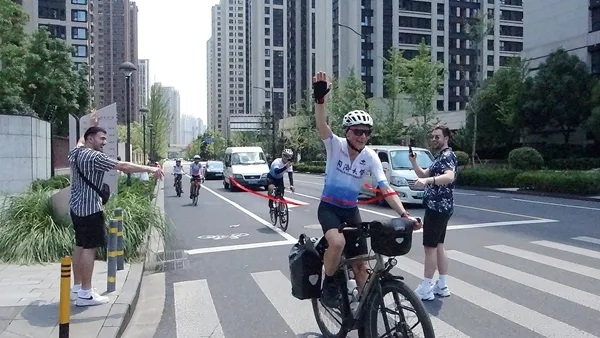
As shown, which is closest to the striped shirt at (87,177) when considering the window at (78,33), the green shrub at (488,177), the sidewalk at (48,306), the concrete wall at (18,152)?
the sidewalk at (48,306)

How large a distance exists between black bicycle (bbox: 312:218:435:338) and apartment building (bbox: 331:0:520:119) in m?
77.5

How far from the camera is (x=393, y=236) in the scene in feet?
13.6

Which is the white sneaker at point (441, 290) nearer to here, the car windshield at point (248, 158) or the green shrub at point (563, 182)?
the green shrub at point (563, 182)

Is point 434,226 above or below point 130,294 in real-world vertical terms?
above

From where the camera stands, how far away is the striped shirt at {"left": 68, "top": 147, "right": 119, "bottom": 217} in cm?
570

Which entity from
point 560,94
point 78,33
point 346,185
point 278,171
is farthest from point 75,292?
point 78,33

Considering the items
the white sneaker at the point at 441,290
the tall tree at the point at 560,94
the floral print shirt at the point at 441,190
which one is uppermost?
→ the tall tree at the point at 560,94

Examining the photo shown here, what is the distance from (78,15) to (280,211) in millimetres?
77873

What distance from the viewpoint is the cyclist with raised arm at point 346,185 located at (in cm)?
463

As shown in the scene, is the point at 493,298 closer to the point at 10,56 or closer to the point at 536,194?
the point at 536,194

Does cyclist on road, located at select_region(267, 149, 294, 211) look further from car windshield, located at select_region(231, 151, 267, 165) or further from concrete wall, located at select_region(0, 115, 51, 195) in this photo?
car windshield, located at select_region(231, 151, 267, 165)

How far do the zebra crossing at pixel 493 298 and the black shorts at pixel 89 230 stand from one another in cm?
117

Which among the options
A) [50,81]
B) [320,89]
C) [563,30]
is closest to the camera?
[320,89]

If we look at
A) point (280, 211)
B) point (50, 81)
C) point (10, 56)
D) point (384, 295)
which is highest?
point (50, 81)
